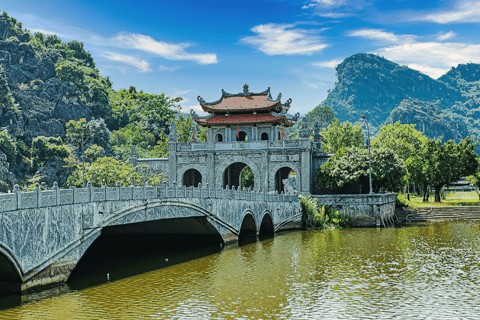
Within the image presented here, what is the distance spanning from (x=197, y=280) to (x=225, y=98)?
38.2 metres

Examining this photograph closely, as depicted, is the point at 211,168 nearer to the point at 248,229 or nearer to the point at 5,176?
the point at 248,229

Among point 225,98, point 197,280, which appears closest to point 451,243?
point 197,280

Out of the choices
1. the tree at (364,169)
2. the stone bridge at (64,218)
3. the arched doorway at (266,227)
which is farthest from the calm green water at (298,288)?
the tree at (364,169)

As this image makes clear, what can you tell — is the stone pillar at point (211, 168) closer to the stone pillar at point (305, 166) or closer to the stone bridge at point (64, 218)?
the stone pillar at point (305, 166)

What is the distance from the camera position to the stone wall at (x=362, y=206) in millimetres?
44406

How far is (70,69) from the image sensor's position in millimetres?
103062

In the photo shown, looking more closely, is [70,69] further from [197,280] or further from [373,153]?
[197,280]

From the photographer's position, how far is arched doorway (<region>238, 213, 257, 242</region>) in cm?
3684

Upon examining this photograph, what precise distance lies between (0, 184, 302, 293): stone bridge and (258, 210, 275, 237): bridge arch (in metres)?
9.56

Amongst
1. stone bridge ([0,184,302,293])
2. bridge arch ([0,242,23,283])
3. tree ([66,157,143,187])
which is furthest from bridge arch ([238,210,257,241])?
bridge arch ([0,242,23,283])

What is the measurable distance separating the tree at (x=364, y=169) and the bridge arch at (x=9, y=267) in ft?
115

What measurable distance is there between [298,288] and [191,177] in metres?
39.2

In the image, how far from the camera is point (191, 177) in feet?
Result: 191

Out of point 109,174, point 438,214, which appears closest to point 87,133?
point 109,174
